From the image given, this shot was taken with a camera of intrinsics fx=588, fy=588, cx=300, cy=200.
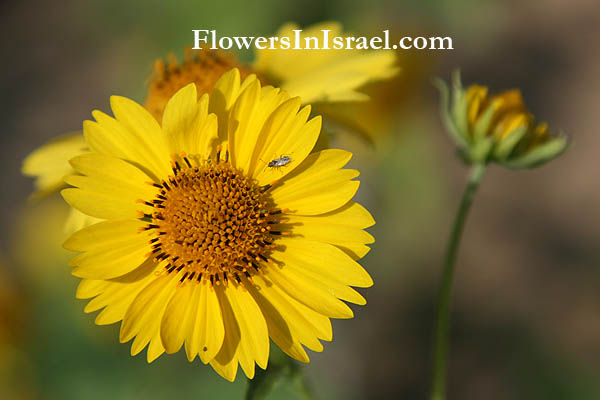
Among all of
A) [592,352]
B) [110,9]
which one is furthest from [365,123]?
[110,9]

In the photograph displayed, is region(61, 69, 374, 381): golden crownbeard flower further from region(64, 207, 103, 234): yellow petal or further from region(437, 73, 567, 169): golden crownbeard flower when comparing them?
region(437, 73, 567, 169): golden crownbeard flower

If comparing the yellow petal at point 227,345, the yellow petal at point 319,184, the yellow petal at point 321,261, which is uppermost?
the yellow petal at point 319,184

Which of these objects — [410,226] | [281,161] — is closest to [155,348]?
[281,161]

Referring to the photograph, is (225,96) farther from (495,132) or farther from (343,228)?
(495,132)

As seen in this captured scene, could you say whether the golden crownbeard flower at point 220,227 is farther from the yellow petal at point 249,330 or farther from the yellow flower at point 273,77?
the yellow flower at point 273,77

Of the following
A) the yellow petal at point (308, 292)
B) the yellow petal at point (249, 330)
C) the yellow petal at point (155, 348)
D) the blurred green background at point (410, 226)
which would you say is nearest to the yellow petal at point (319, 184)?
the yellow petal at point (308, 292)
